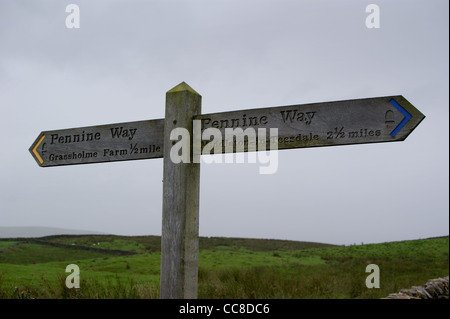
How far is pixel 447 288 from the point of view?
31.0 ft

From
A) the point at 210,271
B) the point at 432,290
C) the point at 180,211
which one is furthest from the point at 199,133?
the point at 210,271

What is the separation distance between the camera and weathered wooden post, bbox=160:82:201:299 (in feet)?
11.0

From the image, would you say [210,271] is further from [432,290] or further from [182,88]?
[182,88]

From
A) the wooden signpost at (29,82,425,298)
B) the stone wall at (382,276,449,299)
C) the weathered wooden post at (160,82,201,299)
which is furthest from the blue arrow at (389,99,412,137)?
the stone wall at (382,276,449,299)

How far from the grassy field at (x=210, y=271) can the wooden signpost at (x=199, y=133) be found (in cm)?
469

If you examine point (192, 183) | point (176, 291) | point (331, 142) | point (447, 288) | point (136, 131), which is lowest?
point (447, 288)

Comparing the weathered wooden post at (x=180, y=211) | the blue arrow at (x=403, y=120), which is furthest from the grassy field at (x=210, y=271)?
the blue arrow at (x=403, y=120)

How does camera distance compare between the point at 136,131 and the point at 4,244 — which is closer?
the point at 136,131

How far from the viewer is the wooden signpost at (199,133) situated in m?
3.12

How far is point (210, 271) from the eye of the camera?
12.1 m
